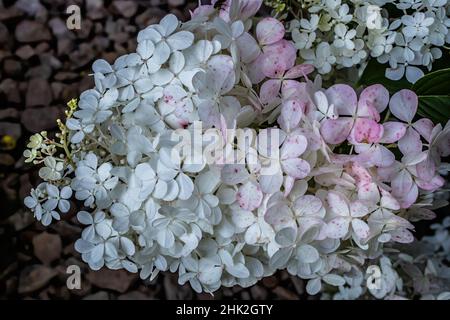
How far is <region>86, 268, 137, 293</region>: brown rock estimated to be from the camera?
107cm

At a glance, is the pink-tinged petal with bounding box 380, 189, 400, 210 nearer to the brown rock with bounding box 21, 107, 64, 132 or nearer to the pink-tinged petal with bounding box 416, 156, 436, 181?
the pink-tinged petal with bounding box 416, 156, 436, 181

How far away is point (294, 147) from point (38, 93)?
0.67 meters

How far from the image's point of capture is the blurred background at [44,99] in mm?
1043

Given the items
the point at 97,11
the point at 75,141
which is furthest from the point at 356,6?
the point at 97,11

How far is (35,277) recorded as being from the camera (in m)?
1.05

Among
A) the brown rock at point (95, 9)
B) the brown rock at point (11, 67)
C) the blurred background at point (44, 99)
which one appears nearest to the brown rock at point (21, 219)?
Result: the blurred background at point (44, 99)

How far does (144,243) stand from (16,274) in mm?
555

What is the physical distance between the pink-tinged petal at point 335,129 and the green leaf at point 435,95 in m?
0.15

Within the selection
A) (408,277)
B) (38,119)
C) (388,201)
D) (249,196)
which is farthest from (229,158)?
(38,119)

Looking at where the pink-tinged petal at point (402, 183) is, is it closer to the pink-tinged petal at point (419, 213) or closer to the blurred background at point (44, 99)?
the pink-tinged petal at point (419, 213)

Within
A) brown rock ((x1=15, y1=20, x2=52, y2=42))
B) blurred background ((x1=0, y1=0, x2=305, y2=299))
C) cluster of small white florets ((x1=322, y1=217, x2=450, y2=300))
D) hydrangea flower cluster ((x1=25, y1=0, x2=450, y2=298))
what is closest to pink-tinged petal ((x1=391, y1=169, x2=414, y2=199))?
hydrangea flower cluster ((x1=25, y1=0, x2=450, y2=298))

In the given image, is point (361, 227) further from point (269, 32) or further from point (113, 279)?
point (113, 279)
